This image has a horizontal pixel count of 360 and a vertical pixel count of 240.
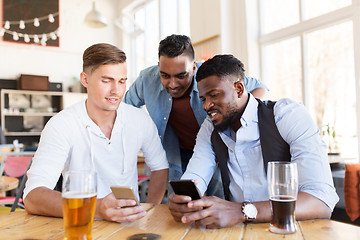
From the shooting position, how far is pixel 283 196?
1000mm

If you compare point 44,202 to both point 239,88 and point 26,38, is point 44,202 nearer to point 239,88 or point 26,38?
point 239,88

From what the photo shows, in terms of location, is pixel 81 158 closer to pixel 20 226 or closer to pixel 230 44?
pixel 20 226

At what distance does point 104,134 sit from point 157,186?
0.40 meters

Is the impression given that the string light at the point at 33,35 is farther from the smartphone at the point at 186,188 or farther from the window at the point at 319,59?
the smartphone at the point at 186,188

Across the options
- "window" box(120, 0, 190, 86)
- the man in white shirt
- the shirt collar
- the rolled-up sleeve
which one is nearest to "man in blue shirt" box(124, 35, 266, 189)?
the man in white shirt

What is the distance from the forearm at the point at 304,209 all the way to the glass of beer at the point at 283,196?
0.07 meters

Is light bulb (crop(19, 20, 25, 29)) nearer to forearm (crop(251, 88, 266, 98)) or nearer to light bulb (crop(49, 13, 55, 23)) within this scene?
light bulb (crop(49, 13, 55, 23))

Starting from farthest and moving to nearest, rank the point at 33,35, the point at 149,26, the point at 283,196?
1. the point at 33,35
2. the point at 149,26
3. the point at 283,196

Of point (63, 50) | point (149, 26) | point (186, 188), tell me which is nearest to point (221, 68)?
point (186, 188)

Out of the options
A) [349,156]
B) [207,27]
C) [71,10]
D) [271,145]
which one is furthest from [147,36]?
[271,145]

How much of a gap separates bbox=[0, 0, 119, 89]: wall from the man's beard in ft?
23.6

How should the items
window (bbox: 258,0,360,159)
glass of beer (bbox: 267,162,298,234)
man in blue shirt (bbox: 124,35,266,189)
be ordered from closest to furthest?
glass of beer (bbox: 267,162,298,234)
man in blue shirt (bbox: 124,35,266,189)
window (bbox: 258,0,360,159)

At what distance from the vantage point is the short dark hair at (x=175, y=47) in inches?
73.0

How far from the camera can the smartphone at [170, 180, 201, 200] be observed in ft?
3.51
